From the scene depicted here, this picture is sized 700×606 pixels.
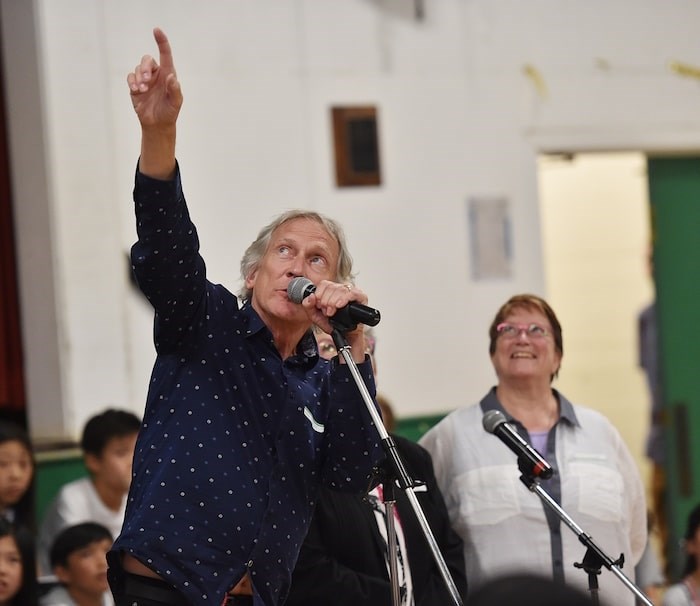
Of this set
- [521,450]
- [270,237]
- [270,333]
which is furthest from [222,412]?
[521,450]

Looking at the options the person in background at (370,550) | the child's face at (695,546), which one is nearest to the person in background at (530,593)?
the person in background at (370,550)

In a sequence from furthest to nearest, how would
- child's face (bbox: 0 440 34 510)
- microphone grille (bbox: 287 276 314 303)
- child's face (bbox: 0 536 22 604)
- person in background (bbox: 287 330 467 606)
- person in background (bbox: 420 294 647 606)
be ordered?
child's face (bbox: 0 440 34 510) < child's face (bbox: 0 536 22 604) < person in background (bbox: 420 294 647 606) < person in background (bbox: 287 330 467 606) < microphone grille (bbox: 287 276 314 303)

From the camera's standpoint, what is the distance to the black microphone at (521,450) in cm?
291

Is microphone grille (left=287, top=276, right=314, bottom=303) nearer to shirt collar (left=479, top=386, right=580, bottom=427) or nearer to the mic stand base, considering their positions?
the mic stand base

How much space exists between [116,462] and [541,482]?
1810 millimetres

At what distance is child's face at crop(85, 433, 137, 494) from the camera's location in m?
4.84

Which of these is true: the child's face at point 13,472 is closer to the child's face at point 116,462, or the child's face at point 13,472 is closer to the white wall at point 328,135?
the child's face at point 116,462

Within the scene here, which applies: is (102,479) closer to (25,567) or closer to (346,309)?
(25,567)

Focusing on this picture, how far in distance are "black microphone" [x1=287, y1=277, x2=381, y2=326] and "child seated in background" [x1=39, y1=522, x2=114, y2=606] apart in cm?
203

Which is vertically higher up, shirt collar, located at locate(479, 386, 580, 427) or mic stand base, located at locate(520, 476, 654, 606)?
shirt collar, located at locate(479, 386, 580, 427)

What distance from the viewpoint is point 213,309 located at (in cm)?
256

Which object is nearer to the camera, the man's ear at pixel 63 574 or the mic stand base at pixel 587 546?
the mic stand base at pixel 587 546

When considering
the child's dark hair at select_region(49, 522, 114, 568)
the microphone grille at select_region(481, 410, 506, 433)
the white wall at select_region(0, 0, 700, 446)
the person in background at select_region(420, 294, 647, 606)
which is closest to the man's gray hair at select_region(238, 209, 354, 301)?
the microphone grille at select_region(481, 410, 506, 433)

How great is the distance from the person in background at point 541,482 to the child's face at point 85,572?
1.20m
